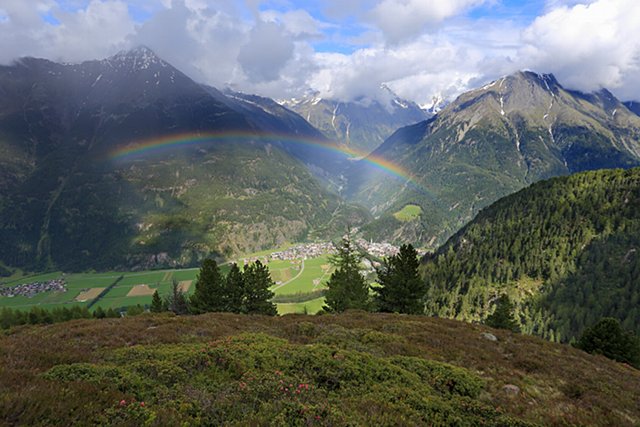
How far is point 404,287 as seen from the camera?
177ft

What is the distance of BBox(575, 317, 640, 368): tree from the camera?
4084 cm

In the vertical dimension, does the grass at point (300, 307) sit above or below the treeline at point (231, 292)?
below

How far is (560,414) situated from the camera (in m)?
15.0

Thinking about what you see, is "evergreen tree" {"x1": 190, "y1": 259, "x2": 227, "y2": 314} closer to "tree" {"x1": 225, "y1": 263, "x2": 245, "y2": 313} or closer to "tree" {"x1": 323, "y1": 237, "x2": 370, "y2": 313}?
"tree" {"x1": 225, "y1": 263, "x2": 245, "y2": 313}

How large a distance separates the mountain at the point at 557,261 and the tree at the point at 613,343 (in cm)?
8305

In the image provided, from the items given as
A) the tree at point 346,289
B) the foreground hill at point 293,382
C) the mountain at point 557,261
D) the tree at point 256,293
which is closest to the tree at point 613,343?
the foreground hill at point 293,382

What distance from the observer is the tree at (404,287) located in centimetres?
5378

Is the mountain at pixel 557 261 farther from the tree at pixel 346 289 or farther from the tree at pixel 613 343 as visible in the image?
the tree at pixel 346 289

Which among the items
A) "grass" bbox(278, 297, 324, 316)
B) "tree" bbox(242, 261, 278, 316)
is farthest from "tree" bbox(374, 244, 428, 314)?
"grass" bbox(278, 297, 324, 316)

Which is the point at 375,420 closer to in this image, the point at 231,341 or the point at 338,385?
the point at 338,385

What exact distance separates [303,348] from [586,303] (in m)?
147

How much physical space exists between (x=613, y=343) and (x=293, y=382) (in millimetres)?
49702

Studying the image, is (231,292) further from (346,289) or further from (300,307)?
(300,307)

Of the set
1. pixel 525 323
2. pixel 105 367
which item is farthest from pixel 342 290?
Answer: pixel 525 323
